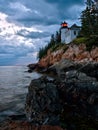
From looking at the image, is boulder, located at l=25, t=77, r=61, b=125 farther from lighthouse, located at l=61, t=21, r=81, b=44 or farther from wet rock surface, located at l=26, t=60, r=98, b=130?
lighthouse, located at l=61, t=21, r=81, b=44

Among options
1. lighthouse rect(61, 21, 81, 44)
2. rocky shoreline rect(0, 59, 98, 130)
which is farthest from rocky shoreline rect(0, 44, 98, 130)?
lighthouse rect(61, 21, 81, 44)

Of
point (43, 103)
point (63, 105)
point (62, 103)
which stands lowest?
point (63, 105)

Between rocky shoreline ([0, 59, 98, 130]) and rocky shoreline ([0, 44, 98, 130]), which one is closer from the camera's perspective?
rocky shoreline ([0, 44, 98, 130])

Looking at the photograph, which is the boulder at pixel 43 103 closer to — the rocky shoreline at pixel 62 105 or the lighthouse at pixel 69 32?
the rocky shoreline at pixel 62 105

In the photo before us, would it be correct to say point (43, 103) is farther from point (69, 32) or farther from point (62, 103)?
point (69, 32)

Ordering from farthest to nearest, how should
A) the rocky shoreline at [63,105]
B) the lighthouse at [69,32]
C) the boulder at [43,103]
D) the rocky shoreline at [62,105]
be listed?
the lighthouse at [69,32] → the boulder at [43,103] → the rocky shoreline at [63,105] → the rocky shoreline at [62,105]

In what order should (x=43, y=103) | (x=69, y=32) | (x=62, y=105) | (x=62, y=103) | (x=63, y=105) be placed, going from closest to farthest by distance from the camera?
(x=43, y=103) → (x=62, y=105) → (x=63, y=105) → (x=62, y=103) → (x=69, y=32)

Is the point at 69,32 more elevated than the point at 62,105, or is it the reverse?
the point at 69,32

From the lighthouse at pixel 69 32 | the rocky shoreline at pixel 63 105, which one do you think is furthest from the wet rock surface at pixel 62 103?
the lighthouse at pixel 69 32

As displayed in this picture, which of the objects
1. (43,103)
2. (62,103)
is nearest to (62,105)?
(62,103)

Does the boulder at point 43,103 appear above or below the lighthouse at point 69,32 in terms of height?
below

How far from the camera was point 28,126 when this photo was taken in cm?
1334

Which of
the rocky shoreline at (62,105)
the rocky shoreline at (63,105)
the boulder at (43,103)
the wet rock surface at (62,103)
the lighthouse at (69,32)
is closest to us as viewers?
the rocky shoreline at (62,105)

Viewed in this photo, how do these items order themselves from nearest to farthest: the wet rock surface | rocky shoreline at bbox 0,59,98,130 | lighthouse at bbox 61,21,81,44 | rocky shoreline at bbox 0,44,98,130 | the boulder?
rocky shoreline at bbox 0,44,98,130 < rocky shoreline at bbox 0,59,98,130 < the wet rock surface < the boulder < lighthouse at bbox 61,21,81,44
